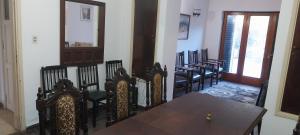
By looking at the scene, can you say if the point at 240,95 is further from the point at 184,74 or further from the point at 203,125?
the point at 203,125

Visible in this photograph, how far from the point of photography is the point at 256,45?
6.12 metres

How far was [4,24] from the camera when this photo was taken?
10.8 ft

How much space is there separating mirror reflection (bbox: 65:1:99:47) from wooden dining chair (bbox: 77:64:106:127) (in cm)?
38

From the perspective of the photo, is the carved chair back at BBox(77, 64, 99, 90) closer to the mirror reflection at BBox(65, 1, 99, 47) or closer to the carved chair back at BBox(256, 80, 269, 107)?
the mirror reflection at BBox(65, 1, 99, 47)

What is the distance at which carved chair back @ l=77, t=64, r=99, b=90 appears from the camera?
3414 millimetres

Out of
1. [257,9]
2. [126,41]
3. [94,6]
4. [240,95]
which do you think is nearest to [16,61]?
[94,6]

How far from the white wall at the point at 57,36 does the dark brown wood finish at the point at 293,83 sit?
168 centimetres

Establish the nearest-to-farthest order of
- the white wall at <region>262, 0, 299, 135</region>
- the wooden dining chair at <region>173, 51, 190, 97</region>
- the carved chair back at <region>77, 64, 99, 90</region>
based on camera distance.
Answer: the white wall at <region>262, 0, 299, 135</region> → the carved chair back at <region>77, 64, 99, 90</region> → the wooden dining chair at <region>173, 51, 190, 97</region>

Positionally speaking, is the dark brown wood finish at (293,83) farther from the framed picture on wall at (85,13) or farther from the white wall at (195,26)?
the white wall at (195,26)

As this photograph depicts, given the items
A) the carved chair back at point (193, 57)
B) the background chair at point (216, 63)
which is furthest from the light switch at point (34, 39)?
the background chair at point (216, 63)

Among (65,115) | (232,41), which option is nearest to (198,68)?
(232,41)

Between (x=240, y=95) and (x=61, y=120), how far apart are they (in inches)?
181

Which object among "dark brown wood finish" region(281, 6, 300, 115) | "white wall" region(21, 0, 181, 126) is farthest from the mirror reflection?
"dark brown wood finish" region(281, 6, 300, 115)

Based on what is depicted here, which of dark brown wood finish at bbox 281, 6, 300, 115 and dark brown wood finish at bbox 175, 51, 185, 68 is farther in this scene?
dark brown wood finish at bbox 175, 51, 185, 68
